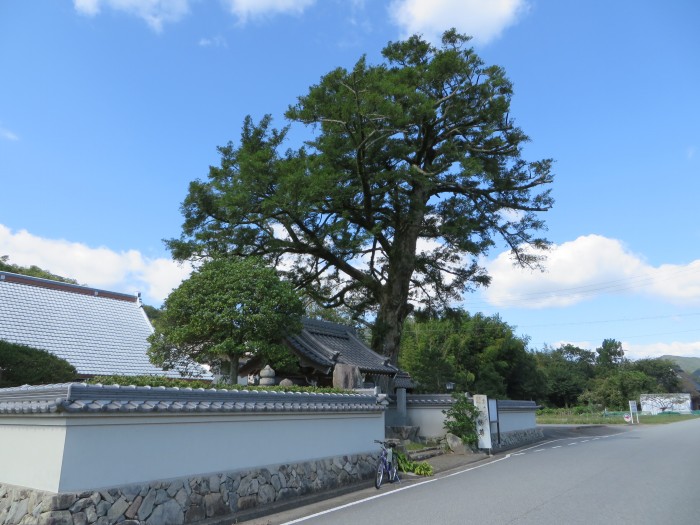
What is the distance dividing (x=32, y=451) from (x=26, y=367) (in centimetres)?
763

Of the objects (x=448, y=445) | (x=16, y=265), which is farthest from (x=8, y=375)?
(x=16, y=265)

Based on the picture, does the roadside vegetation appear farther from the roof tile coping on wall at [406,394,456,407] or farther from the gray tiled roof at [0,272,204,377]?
the gray tiled roof at [0,272,204,377]

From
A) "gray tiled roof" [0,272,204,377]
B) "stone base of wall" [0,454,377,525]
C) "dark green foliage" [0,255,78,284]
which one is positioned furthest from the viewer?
"dark green foliage" [0,255,78,284]

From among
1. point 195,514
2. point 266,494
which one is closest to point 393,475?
point 266,494

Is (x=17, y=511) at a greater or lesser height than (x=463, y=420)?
lesser

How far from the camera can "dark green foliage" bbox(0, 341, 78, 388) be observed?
42.3ft

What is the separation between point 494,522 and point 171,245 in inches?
647

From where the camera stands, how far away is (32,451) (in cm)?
678

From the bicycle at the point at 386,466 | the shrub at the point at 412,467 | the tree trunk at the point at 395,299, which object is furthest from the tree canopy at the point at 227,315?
the tree trunk at the point at 395,299

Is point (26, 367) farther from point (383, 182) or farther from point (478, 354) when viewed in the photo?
point (478, 354)

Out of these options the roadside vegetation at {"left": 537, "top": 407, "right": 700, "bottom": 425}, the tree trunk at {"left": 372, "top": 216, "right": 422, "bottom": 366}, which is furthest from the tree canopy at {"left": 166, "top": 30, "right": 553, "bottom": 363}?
the roadside vegetation at {"left": 537, "top": 407, "right": 700, "bottom": 425}

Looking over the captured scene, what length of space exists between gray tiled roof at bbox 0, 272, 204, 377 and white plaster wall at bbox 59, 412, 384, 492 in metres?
11.3

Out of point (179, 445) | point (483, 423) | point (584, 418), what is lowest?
point (584, 418)

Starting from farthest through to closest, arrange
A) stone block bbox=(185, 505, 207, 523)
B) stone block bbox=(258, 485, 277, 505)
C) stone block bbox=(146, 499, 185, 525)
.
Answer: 1. stone block bbox=(258, 485, 277, 505)
2. stone block bbox=(185, 505, 207, 523)
3. stone block bbox=(146, 499, 185, 525)
